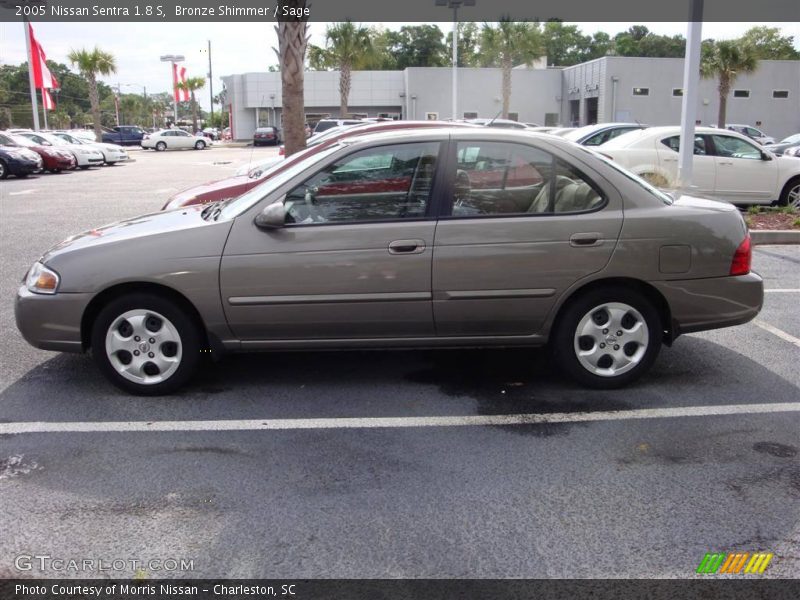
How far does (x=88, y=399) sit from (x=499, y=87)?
48.3 meters

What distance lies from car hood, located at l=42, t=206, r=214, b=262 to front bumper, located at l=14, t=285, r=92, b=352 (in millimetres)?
309

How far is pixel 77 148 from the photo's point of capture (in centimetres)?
2952

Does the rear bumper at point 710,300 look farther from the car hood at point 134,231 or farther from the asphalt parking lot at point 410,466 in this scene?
the car hood at point 134,231

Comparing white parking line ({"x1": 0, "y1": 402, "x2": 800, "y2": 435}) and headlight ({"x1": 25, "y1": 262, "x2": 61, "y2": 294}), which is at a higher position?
headlight ({"x1": 25, "y1": 262, "x2": 61, "y2": 294})

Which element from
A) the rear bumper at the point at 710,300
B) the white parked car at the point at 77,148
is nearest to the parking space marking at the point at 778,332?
the rear bumper at the point at 710,300

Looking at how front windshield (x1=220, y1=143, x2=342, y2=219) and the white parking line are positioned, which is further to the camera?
front windshield (x1=220, y1=143, x2=342, y2=219)

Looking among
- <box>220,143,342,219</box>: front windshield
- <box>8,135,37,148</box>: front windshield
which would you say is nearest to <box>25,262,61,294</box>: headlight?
<box>220,143,342,219</box>: front windshield

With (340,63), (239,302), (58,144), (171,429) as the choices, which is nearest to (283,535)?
(171,429)

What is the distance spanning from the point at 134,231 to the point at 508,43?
144 feet

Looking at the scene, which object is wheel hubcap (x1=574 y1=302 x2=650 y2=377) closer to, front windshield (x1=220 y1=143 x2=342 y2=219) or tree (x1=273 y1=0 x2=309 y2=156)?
front windshield (x1=220 y1=143 x2=342 y2=219)

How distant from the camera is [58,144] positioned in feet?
93.7

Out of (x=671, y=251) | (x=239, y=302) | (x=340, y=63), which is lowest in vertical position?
(x=239, y=302)

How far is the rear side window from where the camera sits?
4.81 metres

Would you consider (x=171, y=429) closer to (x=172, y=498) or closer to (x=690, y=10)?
(x=172, y=498)
